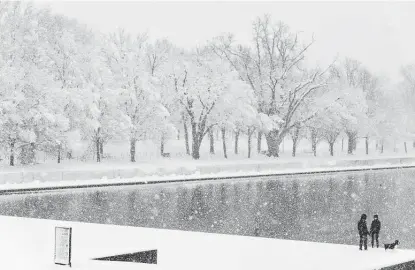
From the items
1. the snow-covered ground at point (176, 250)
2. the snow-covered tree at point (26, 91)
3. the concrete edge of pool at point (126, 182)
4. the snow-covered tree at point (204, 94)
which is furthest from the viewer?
the snow-covered tree at point (204, 94)

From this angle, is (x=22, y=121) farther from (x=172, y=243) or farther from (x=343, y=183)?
(x=172, y=243)

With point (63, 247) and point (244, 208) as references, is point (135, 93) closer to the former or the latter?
point (244, 208)

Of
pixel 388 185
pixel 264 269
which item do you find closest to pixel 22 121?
pixel 388 185

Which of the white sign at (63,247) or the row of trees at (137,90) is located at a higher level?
the row of trees at (137,90)

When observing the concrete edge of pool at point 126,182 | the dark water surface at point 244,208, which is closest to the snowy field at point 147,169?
the concrete edge of pool at point 126,182

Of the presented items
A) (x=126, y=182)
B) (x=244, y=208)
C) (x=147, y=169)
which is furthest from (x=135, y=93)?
(x=244, y=208)

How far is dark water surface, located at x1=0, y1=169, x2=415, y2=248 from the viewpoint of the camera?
2445 centimetres

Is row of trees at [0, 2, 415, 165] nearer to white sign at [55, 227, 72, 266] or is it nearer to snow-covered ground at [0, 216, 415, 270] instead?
snow-covered ground at [0, 216, 415, 270]

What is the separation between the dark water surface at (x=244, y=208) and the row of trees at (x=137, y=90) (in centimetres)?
1439

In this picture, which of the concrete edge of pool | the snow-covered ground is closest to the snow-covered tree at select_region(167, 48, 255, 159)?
the concrete edge of pool

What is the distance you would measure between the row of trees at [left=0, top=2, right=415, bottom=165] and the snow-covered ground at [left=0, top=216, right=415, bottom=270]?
32446 mm

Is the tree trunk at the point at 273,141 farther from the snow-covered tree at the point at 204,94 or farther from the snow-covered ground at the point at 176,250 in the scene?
the snow-covered ground at the point at 176,250

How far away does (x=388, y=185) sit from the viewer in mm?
45125

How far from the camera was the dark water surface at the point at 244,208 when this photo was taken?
2445cm
